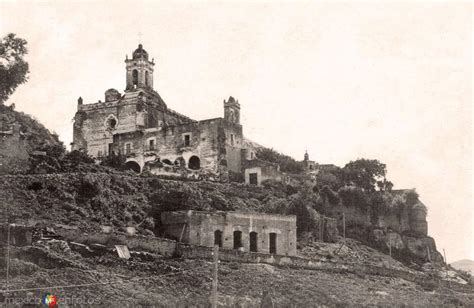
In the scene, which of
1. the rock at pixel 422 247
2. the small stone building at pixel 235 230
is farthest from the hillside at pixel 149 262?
the rock at pixel 422 247

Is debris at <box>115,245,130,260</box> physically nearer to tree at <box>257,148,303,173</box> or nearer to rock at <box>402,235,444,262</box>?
rock at <box>402,235,444,262</box>

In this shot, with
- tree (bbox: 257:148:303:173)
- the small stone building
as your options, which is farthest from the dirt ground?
tree (bbox: 257:148:303:173)

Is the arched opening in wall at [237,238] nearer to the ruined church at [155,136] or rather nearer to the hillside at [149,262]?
the hillside at [149,262]

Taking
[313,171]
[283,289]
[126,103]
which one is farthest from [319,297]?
[313,171]

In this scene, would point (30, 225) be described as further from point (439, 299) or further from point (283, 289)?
point (439, 299)

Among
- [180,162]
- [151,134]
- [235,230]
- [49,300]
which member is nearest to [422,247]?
[180,162]

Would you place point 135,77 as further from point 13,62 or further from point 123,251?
point 123,251

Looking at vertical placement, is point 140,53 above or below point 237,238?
above
